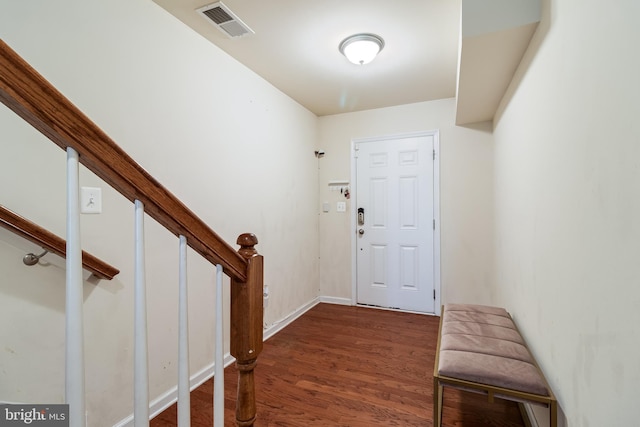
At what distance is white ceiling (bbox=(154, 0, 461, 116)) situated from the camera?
1863mm

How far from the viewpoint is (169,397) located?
6.28 ft

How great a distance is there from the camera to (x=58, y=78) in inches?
54.9

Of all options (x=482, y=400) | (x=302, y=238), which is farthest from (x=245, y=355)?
(x=302, y=238)

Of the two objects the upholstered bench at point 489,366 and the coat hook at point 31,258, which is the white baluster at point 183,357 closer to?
the coat hook at point 31,258

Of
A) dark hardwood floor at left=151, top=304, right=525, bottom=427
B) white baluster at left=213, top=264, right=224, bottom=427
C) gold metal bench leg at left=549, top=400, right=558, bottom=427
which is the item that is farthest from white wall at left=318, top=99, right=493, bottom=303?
white baluster at left=213, top=264, right=224, bottom=427

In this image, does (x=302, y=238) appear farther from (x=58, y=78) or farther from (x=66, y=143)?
(x=66, y=143)

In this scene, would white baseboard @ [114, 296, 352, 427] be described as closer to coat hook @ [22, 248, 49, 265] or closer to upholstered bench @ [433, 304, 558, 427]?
coat hook @ [22, 248, 49, 265]

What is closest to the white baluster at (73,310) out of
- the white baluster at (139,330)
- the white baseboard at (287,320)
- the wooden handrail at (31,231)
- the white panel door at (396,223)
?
the white baluster at (139,330)

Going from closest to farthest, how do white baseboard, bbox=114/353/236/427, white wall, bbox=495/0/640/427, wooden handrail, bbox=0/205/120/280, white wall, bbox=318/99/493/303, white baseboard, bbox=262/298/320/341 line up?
white wall, bbox=495/0/640/427 → wooden handrail, bbox=0/205/120/280 → white baseboard, bbox=114/353/236/427 → white baseboard, bbox=262/298/320/341 → white wall, bbox=318/99/493/303

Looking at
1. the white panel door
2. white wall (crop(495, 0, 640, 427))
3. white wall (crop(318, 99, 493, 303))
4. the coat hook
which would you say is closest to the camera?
white wall (crop(495, 0, 640, 427))

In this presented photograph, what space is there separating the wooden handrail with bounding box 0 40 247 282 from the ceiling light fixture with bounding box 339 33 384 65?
1944 millimetres

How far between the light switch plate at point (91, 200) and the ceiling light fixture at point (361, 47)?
1.85 metres

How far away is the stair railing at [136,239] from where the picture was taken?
50 cm

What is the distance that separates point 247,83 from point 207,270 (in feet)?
5.29
